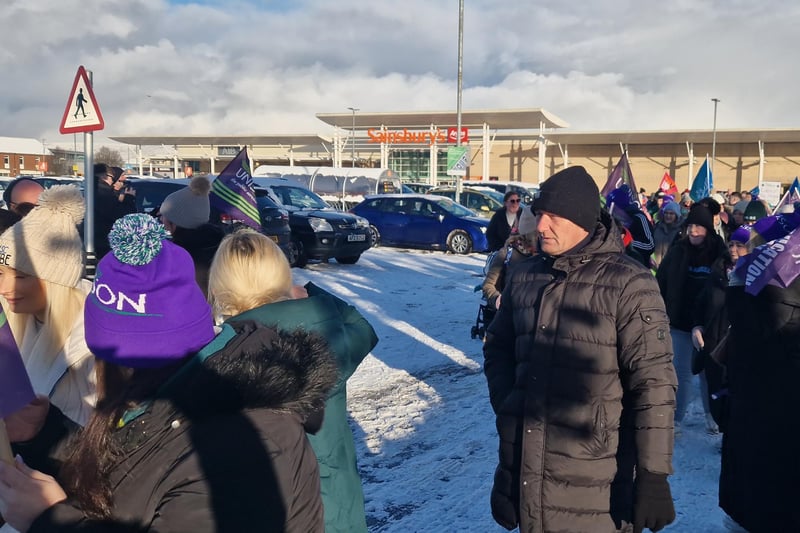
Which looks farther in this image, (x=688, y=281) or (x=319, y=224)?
(x=319, y=224)

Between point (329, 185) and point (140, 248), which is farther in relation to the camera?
point (329, 185)

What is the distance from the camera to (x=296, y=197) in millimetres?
16438

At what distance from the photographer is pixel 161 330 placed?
155 cm

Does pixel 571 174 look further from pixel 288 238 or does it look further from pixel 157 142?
pixel 157 142

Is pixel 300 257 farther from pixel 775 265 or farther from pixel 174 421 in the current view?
pixel 174 421

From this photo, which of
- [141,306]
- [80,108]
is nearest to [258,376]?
[141,306]

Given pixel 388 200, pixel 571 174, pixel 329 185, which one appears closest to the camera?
pixel 571 174

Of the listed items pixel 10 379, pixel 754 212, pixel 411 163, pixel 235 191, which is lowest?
pixel 754 212

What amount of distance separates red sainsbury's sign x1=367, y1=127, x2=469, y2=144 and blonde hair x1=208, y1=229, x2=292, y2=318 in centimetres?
4134

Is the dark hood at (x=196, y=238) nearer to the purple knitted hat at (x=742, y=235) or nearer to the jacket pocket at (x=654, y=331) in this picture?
the jacket pocket at (x=654, y=331)

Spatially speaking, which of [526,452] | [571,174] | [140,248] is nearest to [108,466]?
[140,248]

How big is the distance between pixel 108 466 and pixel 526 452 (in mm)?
1712

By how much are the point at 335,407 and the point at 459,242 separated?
1543 centimetres

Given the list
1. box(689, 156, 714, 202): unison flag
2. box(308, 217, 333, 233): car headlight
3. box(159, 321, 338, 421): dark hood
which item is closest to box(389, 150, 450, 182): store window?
box(689, 156, 714, 202): unison flag
